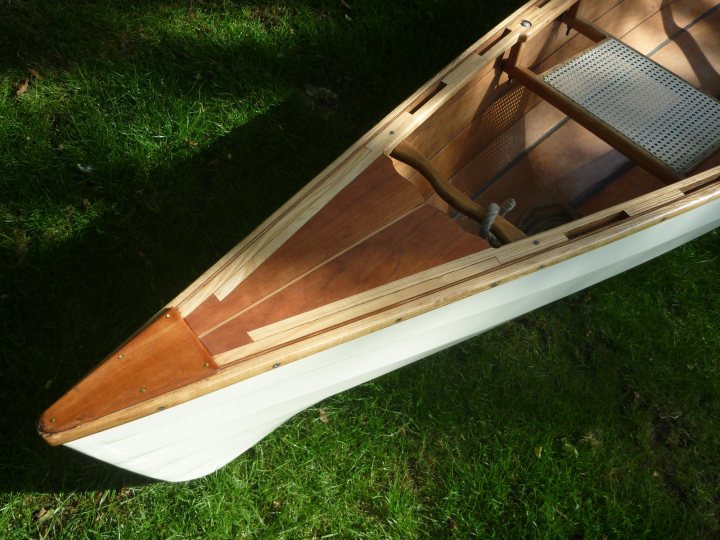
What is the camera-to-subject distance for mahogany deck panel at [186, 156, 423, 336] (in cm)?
185

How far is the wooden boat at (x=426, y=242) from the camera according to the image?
175 cm

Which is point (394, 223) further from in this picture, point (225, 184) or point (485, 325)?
point (225, 184)

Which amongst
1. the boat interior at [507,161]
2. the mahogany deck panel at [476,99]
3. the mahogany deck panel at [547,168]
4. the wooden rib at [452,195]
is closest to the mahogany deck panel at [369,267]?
the boat interior at [507,161]

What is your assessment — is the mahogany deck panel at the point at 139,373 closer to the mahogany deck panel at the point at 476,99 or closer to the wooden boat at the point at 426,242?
the wooden boat at the point at 426,242

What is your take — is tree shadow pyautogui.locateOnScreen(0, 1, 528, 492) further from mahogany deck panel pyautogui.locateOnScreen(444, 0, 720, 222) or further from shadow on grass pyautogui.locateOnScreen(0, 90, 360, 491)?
mahogany deck panel pyautogui.locateOnScreen(444, 0, 720, 222)

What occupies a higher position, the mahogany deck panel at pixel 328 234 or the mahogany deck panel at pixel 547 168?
the mahogany deck panel at pixel 328 234

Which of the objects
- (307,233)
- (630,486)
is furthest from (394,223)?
(630,486)

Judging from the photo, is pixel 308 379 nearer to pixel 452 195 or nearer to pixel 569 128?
pixel 452 195

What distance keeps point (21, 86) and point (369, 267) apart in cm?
239

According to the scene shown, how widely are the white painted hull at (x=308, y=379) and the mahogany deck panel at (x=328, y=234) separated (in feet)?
0.83

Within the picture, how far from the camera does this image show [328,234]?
6.65 ft

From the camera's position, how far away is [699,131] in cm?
258

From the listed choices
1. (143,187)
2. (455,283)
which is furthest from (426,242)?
(143,187)

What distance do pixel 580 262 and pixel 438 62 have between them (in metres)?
1.87
